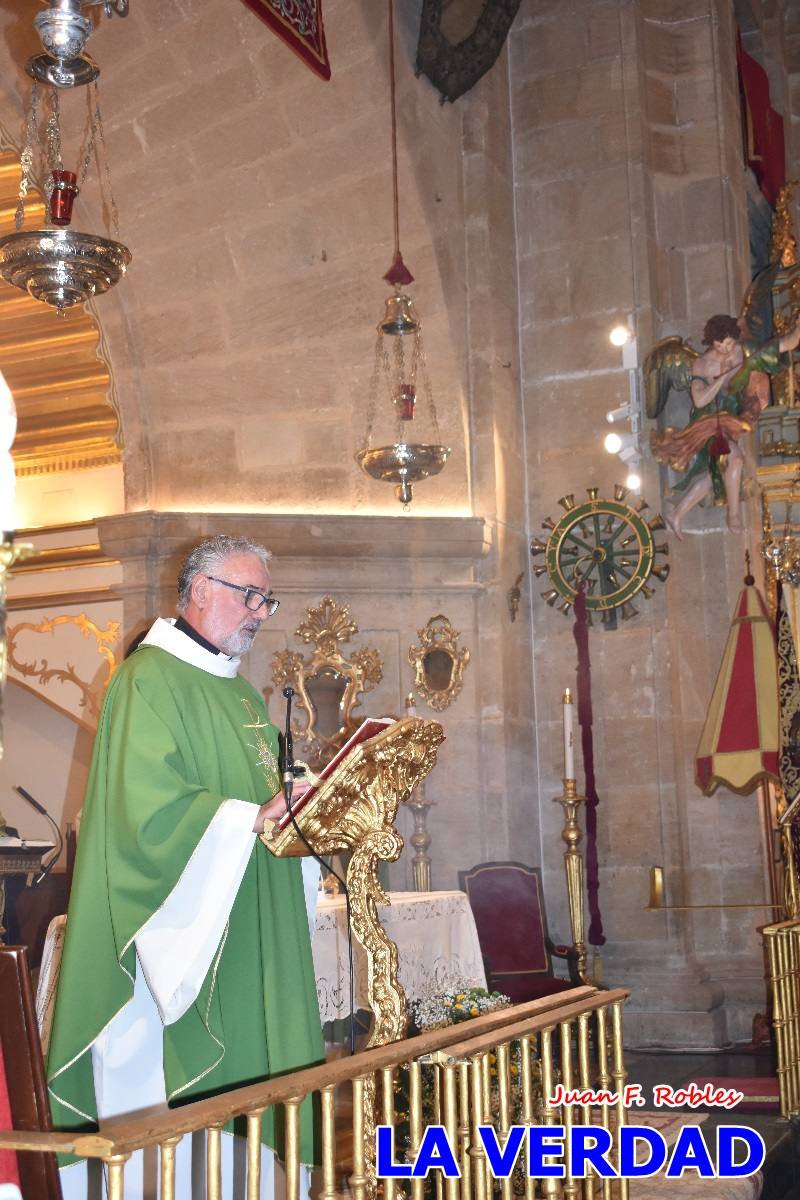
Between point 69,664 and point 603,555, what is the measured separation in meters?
3.30

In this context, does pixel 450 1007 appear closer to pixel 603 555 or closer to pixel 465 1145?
pixel 465 1145

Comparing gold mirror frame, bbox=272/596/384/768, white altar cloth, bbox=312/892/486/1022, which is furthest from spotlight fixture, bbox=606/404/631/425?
white altar cloth, bbox=312/892/486/1022

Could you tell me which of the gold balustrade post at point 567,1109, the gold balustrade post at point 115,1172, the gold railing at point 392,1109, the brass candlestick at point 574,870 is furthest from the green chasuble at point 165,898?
the brass candlestick at point 574,870

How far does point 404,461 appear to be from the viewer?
7.18m

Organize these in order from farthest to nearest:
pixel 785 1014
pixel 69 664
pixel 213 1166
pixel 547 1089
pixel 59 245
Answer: pixel 69 664
pixel 59 245
pixel 785 1014
pixel 547 1089
pixel 213 1166

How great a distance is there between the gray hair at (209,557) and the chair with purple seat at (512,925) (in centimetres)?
424

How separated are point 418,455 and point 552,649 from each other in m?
1.88

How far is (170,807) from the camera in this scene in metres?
3.13

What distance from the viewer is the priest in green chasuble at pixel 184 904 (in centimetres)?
310

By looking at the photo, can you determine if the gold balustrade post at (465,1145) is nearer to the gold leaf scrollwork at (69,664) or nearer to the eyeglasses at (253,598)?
the eyeglasses at (253,598)

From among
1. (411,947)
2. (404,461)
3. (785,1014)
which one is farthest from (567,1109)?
(404,461)

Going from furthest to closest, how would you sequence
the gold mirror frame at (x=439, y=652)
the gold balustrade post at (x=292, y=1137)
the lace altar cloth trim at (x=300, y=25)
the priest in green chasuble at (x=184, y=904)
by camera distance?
the gold mirror frame at (x=439, y=652) < the lace altar cloth trim at (x=300, y=25) < the priest in green chasuble at (x=184, y=904) < the gold balustrade post at (x=292, y=1137)

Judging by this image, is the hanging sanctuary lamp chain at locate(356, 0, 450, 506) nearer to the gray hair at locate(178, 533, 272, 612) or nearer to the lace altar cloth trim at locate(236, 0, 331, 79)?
the lace altar cloth trim at locate(236, 0, 331, 79)

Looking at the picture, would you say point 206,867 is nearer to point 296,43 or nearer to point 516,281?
point 296,43
